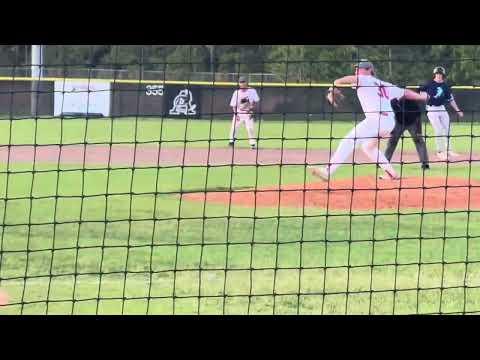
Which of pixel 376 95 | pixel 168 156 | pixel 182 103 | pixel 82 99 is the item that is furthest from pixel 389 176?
pixel 182 103

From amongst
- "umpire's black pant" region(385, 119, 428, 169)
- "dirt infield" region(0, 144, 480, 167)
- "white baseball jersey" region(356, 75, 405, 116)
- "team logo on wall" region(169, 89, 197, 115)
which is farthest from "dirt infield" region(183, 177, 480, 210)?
"team logo on wall" region(169, 89, 197, 115)

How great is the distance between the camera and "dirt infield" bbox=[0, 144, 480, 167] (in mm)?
18641

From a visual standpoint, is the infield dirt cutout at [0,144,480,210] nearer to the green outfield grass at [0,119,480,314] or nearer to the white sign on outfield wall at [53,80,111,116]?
the green outfield grass at [0,119,480,314]

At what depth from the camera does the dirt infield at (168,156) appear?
61.2ft

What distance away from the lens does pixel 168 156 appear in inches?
796

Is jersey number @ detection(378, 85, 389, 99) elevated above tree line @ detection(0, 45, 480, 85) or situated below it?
below

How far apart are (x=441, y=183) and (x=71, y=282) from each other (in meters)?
8.18

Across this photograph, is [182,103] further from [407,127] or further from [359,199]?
[359,199]

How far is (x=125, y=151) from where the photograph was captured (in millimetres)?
21156

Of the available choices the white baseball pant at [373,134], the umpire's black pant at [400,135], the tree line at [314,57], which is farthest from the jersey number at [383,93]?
the tree line at [314,57]

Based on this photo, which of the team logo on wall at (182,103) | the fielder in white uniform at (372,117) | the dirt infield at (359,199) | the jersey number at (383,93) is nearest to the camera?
the dirt infield at (359,199)

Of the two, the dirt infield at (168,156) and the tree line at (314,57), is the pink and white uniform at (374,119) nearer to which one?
the dirt infield at (168,156)

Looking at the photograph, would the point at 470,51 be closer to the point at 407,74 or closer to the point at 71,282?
the point at 407,74

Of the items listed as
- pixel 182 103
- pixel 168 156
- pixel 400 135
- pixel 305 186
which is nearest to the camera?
pixel 305 186
